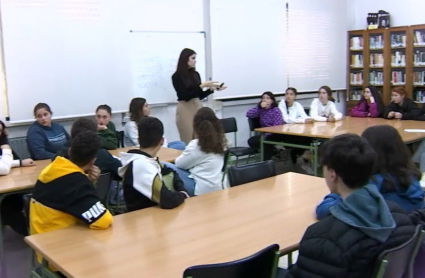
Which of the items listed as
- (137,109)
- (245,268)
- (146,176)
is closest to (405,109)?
(137,109)

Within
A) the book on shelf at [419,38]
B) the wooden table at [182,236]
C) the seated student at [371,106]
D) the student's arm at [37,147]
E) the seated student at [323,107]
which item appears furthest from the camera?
the book on shelf at [419,38]

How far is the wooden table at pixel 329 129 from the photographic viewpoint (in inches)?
194

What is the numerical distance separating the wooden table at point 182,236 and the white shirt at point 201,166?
2.27ft

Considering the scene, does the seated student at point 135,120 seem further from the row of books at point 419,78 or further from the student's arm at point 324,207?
the row of books at point 419,78

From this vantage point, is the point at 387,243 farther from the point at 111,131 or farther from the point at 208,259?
the point at 111,131

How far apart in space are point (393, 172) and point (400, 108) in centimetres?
447

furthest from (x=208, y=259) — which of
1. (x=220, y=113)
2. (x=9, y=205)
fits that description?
(x=220, y=113)

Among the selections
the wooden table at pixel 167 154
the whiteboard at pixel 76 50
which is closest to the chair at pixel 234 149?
the whiteboard at pixel 76 50

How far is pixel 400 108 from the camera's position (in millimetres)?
6242

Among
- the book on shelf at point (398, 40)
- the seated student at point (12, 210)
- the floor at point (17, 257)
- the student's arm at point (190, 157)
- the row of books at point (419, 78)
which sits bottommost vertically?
the floor at point (17, 257)

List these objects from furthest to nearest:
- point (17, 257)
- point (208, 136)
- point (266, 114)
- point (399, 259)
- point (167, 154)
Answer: point (266, 114)
point (167, 154)
point (17, 257)
point (208, 136)
point (399, 259)

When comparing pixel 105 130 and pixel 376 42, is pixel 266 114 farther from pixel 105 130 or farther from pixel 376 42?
pixel 376 42

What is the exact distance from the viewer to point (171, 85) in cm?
609

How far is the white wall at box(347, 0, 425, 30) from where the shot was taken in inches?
308
